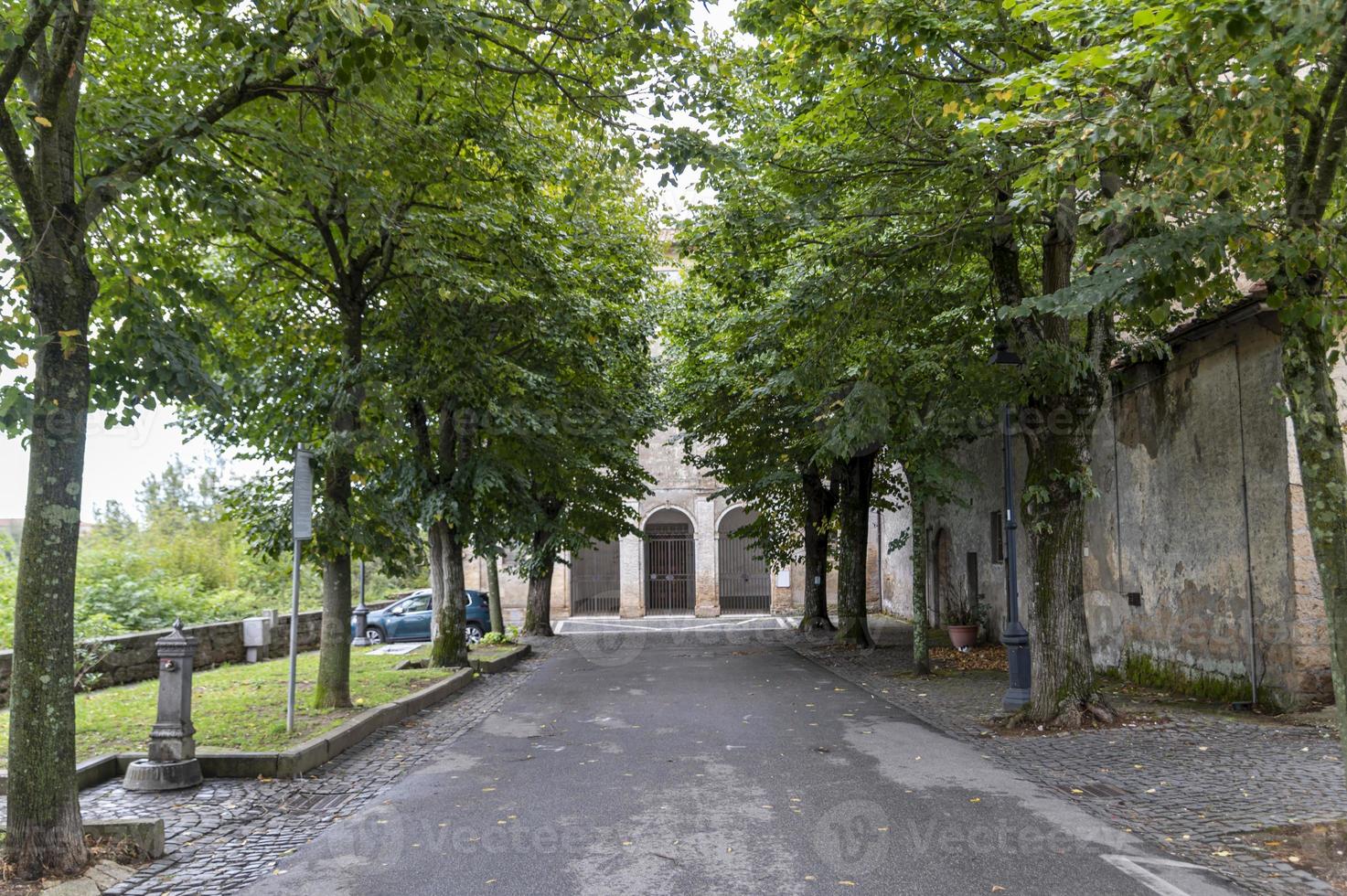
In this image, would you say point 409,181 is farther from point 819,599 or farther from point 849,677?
point 819,599

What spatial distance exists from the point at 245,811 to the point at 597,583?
106ft

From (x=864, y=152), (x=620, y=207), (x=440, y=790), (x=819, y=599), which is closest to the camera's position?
(x=440, y=790)

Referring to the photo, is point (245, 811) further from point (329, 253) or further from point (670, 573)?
point (670, 573)

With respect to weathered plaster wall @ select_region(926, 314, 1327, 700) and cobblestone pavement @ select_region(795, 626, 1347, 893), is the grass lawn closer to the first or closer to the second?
cobblestone pavement @ select_region(795, 626, 1347, 893)

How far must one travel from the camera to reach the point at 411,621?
Answer: 27844mm

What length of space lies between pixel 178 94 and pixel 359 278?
10.1 ft

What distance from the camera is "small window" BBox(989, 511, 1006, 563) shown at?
20.8 metres

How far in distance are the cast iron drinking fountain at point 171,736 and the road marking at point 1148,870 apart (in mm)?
6569

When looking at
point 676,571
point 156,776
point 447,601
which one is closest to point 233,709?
point 156,776

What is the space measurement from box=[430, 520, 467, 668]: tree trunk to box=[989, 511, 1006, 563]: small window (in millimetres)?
11121

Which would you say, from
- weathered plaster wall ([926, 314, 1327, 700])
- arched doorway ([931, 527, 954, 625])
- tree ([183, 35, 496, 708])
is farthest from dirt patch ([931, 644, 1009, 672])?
tree ([183, 35, 496, 708])

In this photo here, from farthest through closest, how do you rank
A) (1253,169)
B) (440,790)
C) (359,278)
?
(359,278), (440,790), (1253,169)

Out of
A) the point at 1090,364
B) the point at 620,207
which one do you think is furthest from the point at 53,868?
the point at 620,207

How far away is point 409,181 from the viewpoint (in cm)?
1048
